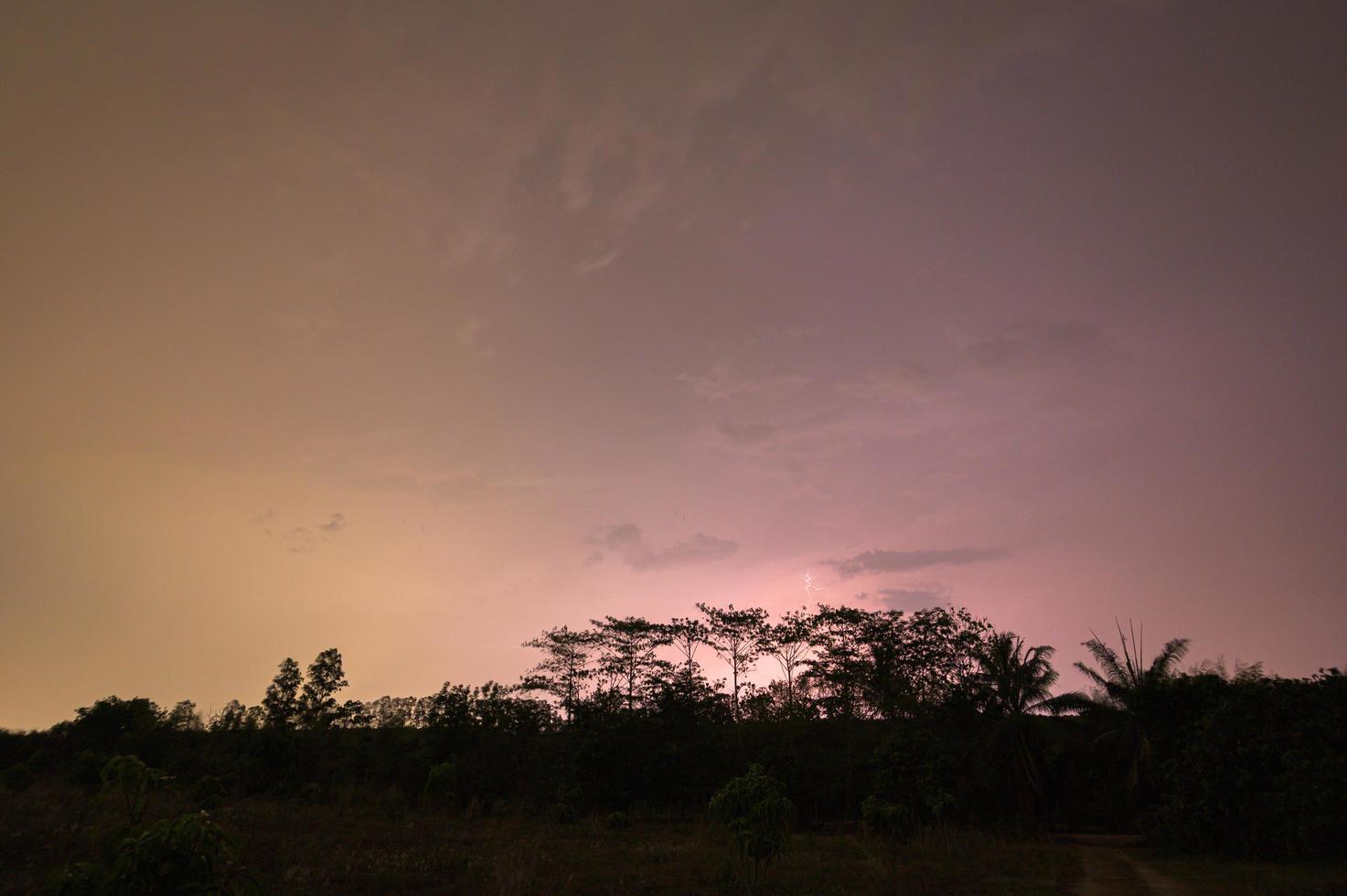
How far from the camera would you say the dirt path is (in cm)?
1612

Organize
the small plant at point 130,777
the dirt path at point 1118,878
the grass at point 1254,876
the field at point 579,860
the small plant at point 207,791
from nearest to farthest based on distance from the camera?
the small plant at point 130,777, the field at point 579,860, the grass at point 1254,876, the dirt path at point 1118,878, the small plant at point 207,791

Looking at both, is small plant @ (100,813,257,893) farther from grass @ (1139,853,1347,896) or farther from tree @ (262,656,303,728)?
tree @ (262,656,303,728)

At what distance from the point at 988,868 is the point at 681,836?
1129 cm

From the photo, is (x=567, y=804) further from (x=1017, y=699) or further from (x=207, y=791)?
(x=1017, y=699)

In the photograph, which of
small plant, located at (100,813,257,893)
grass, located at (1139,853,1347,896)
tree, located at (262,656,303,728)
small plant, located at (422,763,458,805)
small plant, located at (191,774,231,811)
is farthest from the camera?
tree, located at (262,656,303,728)

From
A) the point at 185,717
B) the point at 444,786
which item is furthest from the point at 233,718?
the point at 444,786

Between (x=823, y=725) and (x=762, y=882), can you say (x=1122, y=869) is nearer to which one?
(x=762, y=882)

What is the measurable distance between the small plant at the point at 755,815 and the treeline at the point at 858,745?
11899 mm

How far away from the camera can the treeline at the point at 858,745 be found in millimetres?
21984

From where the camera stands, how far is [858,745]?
38062 mm

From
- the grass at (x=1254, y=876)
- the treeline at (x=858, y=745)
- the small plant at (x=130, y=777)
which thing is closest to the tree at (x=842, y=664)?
the treeline at (x=858, y=745)

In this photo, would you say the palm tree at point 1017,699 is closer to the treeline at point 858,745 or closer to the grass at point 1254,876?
the treeline at point 858,745

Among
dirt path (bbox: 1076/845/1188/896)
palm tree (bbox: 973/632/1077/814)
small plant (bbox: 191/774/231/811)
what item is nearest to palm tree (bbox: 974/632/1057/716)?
palm tree (bbox: 973/632/1077/814)

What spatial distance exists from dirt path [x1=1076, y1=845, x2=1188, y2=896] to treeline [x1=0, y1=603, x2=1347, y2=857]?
282 centimetres
